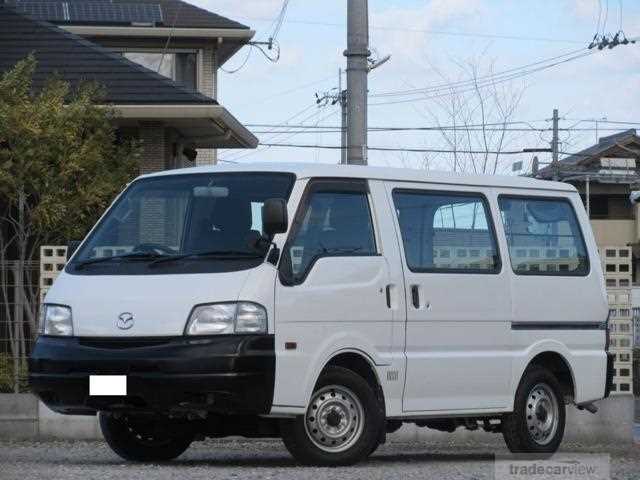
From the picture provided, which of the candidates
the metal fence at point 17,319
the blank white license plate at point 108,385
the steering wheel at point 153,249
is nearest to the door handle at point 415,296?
the steering wheel at point 153,249

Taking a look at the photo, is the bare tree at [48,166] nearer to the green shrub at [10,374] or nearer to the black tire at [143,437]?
the green shrub at [10,374]

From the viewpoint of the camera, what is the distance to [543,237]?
12.7 metres

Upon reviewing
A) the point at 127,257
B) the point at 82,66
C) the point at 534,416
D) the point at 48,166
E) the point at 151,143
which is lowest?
the point at 534,416

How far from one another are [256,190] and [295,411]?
63.7 inches

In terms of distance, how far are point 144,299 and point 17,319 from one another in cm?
552

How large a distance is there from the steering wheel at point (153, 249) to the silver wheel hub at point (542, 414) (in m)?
3.32

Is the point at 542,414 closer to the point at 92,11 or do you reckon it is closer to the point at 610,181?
the point at 92,11

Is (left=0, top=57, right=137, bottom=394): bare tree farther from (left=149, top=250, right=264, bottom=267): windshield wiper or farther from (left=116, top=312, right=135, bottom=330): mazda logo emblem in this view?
(left=116, top=312, right=135, bottom=330): mazda logo emblem

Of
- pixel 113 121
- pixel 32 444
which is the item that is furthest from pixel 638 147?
pixel 32 444

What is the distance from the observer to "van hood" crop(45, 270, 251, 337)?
10.0 meters

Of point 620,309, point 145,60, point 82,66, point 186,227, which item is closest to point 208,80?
point 145,60

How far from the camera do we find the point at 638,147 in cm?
6819

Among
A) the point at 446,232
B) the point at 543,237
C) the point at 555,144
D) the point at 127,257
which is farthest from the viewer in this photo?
the point at 555,144

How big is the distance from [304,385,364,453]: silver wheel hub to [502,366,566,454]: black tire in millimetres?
1950
